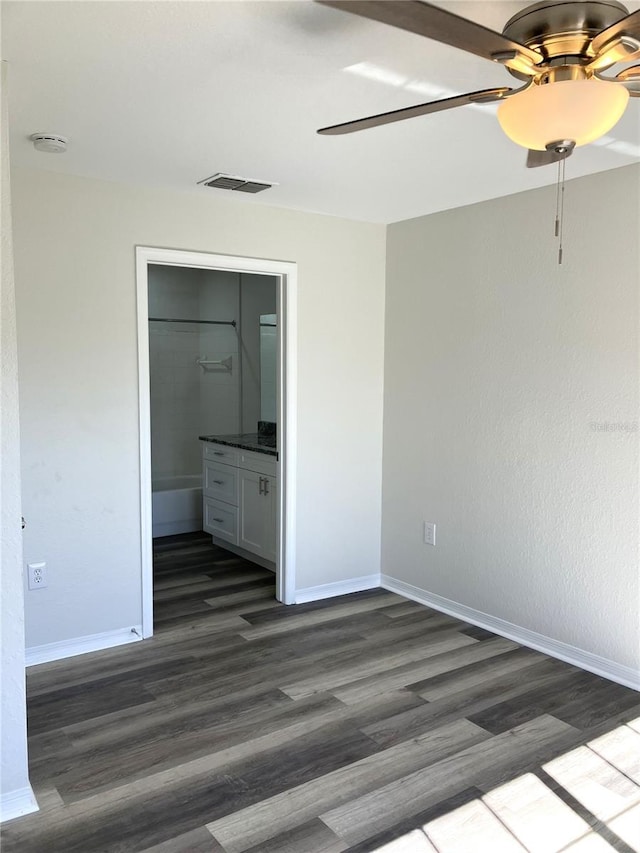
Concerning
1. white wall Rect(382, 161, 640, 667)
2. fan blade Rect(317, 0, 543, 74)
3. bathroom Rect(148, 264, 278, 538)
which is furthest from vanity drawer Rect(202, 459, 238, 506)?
fan blade Rect(317, 0, 543, 74)

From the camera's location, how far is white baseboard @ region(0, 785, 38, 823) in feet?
7.30

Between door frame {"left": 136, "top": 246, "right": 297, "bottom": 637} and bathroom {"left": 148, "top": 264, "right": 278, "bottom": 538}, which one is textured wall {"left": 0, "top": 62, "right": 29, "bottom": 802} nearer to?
door frame {"left": 136, "top": 246, "right": 297, "bottom": 637}

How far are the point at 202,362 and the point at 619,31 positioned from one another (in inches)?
212

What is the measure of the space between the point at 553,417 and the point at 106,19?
2.54m

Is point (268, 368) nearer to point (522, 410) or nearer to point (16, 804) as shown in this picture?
point (522, 410)

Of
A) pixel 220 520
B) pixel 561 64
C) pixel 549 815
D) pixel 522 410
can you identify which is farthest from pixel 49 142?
pixel 220 520

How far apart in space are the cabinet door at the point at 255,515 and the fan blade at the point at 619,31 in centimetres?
354

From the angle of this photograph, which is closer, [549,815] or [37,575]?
[549,815]

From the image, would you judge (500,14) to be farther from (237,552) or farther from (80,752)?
(237,552)

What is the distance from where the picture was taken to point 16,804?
2248 millimetres

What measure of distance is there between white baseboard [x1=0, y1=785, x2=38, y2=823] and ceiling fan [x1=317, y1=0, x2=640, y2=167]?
244cm

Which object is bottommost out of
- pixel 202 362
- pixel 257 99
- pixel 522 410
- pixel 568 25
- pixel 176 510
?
pixel 176 510

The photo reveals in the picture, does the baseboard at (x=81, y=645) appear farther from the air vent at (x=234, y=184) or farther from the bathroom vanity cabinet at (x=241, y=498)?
the air vent at (x=234, y=184)

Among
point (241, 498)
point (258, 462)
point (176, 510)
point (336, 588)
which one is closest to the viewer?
point (336, 588)
